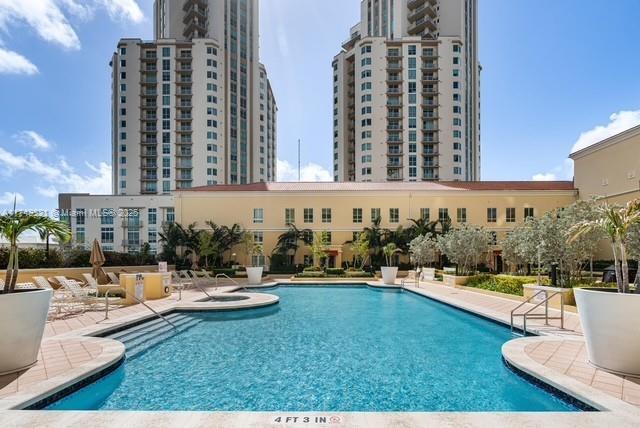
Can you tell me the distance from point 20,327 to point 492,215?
108ft

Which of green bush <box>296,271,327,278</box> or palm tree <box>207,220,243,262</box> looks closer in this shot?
green bush <box>296,271,327,278</box>

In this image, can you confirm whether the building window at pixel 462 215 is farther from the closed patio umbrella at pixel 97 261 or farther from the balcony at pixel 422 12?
the balcony at pixel 422 12

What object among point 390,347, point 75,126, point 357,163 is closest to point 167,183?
point 357,163

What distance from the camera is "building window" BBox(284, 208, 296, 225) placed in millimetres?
32375

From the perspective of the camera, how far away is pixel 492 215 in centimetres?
3212

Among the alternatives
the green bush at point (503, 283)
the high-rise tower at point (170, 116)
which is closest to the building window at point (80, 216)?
the high-rise tower at point (170, 116)

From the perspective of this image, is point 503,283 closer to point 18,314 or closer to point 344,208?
point 18,314

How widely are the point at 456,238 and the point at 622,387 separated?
1514cm

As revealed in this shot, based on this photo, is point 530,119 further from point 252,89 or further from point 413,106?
point 252,89

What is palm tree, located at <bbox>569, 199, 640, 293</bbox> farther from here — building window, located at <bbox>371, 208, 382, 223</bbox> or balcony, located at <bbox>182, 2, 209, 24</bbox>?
balcony, located at <bbox>182, 2, 209, 24</bbox>

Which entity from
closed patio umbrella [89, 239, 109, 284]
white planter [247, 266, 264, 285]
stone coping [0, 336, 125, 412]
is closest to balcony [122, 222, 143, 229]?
white planter [247, 266, 264, 285]

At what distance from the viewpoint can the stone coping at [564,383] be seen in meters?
4.05

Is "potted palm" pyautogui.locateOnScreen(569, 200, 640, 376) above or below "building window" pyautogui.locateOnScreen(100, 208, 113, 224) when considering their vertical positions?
below

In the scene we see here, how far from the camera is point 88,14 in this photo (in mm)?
18281
